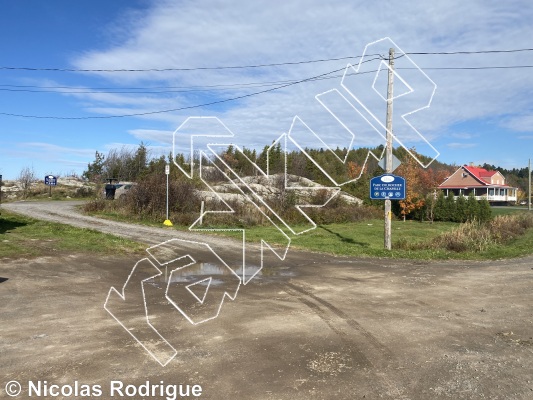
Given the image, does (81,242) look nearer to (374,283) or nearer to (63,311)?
(63,311)

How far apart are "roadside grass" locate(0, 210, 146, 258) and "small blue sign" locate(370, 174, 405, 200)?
26.8ft

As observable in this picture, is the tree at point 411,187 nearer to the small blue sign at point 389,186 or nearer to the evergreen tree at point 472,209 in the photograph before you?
the evergreen tree at point 472,209

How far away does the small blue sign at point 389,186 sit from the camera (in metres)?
15.2

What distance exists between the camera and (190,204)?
23.5 meters

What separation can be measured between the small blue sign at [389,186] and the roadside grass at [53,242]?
8.17 m

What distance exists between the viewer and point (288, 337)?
227 inches

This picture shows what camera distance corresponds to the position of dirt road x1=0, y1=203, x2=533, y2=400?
4.36 meters

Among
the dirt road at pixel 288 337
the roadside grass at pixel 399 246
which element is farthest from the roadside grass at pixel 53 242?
the roadside grass at pixel 399 246

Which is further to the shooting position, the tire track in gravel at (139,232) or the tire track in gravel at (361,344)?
the tire track in gravel at (139,232)

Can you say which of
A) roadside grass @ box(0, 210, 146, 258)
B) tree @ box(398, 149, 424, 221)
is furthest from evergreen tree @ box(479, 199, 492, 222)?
roadside grass @ box(0, 210, 146, 258)

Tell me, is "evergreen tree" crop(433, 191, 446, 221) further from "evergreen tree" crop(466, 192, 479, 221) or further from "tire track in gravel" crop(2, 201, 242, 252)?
"tire track in gravel" crop(2, 201, 242, 252)

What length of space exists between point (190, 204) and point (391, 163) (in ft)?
38.7

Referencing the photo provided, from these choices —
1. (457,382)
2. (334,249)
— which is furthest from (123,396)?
(334,249)

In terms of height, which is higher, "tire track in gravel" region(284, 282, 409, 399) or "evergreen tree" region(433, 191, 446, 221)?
"evergreen tree" region(433, 191, 446, 221)
